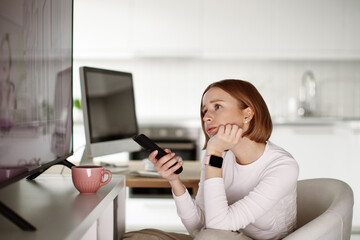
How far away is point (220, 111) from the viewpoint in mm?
1423

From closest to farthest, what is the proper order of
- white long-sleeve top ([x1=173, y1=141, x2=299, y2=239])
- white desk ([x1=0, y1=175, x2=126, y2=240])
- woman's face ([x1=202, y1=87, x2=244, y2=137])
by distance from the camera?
white desk ([x1=0, y1=175, x2=126, y2=240]) → white long-sleeve top ([x1=173, y1=141, x2=299, y2=239]) → woman's face ([x1=202, y1=87, x2=244, y2=137])

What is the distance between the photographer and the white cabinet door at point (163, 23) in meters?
4.26

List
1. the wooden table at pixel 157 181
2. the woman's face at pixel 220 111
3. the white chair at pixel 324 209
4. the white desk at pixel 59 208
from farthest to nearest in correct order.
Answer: the wooden table at pixel 157 181
the woman's face at pixel 220 111
the white chair at pixel 324 209
the white desk at pixel 59 208

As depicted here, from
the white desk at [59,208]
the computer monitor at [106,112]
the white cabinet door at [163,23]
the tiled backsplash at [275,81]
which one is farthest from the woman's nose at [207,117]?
the tiled backsplash at [275,81]

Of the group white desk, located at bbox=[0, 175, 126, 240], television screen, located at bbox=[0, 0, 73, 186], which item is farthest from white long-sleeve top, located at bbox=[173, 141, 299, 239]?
television screen, located at bbox=[0, 0, 73, 186]

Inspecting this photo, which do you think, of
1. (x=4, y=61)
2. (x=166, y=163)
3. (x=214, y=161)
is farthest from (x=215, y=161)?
(x=4, y=61)

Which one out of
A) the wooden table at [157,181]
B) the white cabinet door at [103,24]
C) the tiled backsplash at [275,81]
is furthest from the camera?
the tiled backsplash at [275,81]

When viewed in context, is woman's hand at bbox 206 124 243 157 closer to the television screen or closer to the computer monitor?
the television screen

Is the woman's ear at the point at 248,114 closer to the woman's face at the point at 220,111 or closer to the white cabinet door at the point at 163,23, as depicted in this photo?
the woman's face at the point at 220,111

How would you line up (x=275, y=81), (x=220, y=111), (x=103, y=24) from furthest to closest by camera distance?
(x=275, y=81)
(x=103, y=24)
(x=220, y=111)

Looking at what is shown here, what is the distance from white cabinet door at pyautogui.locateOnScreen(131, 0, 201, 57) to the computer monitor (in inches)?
82.0

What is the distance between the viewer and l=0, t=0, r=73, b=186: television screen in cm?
90

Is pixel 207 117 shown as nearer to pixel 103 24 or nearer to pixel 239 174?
pixel 239 174

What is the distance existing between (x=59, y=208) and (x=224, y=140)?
547 mm
